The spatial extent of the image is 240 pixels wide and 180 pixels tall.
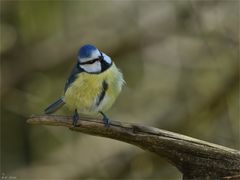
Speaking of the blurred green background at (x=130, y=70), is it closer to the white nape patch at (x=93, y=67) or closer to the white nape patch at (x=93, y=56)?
the white nape patch at (x=93, y=67)

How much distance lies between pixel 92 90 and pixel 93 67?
0.14m

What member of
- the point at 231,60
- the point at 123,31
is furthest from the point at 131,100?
the point at 231,60

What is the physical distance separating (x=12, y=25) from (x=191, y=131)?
2.10 metres

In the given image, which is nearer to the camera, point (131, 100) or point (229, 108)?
point (229, 108)

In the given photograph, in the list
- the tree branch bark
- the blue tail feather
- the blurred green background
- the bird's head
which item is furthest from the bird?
the blurred green background

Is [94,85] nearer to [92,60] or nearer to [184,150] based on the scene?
[92,60]

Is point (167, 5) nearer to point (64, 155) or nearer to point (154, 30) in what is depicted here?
point (154, 30)

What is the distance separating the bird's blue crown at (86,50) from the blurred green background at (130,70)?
2.01 meters

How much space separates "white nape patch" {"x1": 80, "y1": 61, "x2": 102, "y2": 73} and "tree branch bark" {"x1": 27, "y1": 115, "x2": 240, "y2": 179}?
16.3 inches

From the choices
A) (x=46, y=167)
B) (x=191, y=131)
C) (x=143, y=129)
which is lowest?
(x=46, y=167)

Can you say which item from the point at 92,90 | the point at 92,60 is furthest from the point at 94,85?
the point at 92,60

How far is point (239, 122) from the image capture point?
16.1 ft

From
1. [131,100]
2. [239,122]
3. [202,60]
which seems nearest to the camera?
[239,122]

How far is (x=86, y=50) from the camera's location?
2984 millimetres
